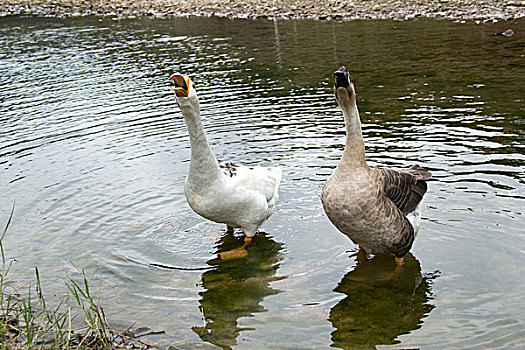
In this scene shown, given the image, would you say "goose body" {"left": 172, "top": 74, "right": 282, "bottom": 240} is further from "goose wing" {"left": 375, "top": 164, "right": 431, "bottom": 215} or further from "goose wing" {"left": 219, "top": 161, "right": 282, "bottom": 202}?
"goose wing" {"left": 375, "top": 164, "right": 431, "bottom": 215}

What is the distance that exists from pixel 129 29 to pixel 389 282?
27348 millimetres

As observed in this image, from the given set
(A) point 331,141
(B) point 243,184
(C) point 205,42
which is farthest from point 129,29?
(B) point 243,184

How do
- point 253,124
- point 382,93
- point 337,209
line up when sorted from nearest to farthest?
point 337,209, point 253,124, point 382,93

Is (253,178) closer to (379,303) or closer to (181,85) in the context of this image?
(181,85)

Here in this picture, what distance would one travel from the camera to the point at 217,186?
6.94m

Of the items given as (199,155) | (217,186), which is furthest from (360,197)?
(199,155)

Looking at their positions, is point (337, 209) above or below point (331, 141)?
above

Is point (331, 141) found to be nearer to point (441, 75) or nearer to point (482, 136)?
point (482, 136)

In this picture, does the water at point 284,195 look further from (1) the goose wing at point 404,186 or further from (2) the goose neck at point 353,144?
(2) the goose neck at point 353,144

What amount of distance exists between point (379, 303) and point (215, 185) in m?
2.44

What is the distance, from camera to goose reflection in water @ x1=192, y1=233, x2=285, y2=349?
5.70 metres

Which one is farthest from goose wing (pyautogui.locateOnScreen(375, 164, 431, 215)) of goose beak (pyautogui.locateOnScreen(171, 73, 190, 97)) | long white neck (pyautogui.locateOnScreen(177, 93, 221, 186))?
goose beak (pyautogui.locateOnScreen(171, 73, 190, 97))

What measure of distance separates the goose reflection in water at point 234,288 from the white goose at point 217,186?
232 mm

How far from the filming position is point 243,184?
290 inches
